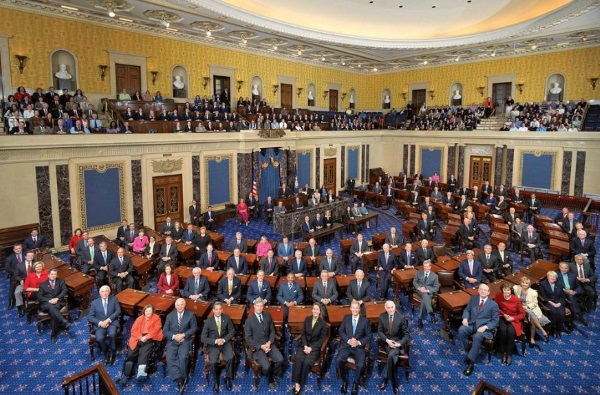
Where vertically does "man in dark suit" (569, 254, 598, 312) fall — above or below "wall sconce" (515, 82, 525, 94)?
below

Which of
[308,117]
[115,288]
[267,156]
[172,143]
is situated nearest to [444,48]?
[308,117]

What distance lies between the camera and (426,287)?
Result: 8.24 metres

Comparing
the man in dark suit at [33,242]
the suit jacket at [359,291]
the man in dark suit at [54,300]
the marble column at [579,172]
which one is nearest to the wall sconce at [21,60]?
the man in dark suit at [33,242]

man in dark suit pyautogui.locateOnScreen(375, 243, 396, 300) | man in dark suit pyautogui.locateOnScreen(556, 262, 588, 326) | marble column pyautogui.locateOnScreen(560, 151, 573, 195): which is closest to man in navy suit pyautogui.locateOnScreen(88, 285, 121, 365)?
man in dark suit pyautogui.locateOnScreen(375, 243, 396, 300)

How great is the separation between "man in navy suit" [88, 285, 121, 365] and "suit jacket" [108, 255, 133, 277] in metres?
2.23

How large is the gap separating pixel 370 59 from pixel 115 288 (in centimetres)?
2219

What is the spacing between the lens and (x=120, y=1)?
14.6 m

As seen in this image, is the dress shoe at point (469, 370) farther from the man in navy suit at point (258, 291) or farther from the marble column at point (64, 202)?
the marble column at point (64, 202)

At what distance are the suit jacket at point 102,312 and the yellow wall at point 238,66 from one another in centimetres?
1203

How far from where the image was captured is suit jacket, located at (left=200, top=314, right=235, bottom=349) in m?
6.37

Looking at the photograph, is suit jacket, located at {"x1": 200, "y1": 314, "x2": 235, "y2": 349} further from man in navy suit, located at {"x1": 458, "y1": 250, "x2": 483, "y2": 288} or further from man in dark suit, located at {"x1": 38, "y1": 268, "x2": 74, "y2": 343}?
man in navy suit, located at {"x1": 458, "y1": 250, "x2": 483, "y2": 288}

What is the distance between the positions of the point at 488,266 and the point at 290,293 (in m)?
4.65

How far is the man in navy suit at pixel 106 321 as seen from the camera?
267 inches

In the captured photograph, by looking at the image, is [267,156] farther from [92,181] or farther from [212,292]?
[212,292]
